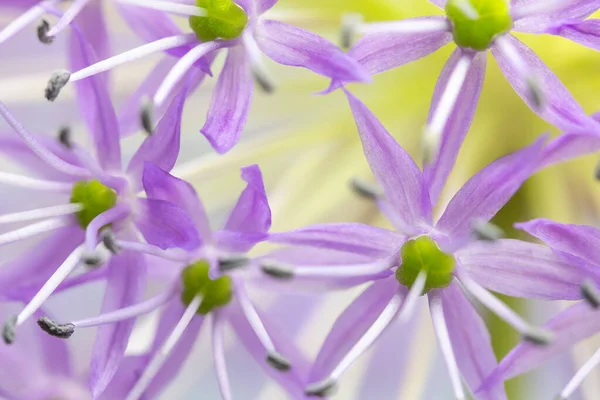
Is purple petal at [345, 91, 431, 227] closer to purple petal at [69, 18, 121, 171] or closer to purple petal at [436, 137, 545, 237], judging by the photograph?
purple petal at [436, 137, 545, 237]

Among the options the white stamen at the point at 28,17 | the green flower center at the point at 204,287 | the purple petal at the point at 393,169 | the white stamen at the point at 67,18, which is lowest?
the green flower center at the point at 204,287

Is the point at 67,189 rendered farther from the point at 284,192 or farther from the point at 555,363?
the point at 555,363

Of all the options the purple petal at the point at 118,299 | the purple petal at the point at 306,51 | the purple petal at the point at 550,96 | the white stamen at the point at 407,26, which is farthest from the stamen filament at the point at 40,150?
the purple petal at the point at 550,96

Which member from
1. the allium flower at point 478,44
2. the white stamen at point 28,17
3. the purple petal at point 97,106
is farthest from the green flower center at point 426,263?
the white stamen at point 28,17

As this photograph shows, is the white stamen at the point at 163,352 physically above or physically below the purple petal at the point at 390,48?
below

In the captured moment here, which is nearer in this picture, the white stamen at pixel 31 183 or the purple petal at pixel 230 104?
the purple petal at pixel 230 104

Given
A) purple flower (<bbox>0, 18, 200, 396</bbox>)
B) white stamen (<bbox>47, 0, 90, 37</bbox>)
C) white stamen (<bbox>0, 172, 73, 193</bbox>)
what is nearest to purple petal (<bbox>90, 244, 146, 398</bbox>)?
purple flower (<bbox>0, 18, 200, 396</bbox>)

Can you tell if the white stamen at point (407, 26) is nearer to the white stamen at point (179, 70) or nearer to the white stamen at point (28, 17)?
the white stamen at point (179, 70)

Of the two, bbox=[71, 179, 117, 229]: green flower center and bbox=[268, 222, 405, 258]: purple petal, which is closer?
bbox=[268, 222, 405, 258]: purple petal
